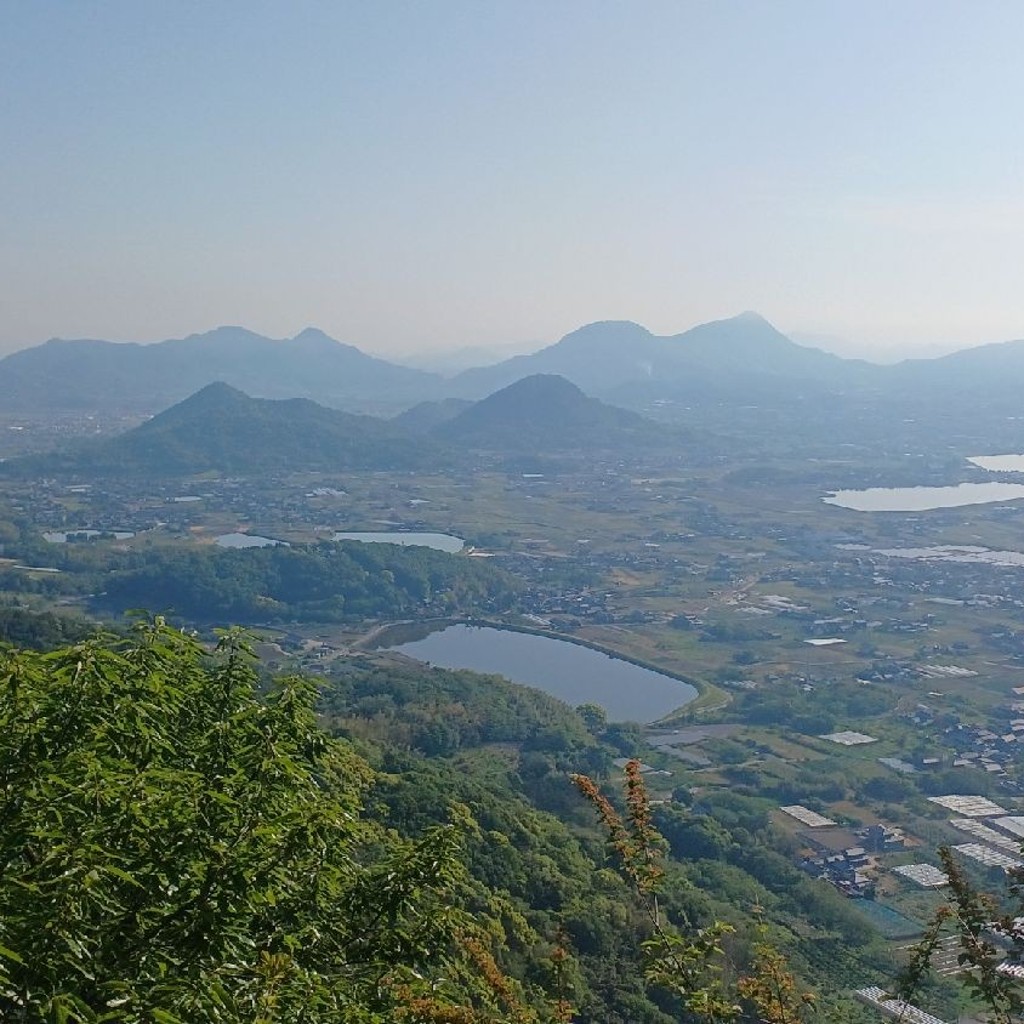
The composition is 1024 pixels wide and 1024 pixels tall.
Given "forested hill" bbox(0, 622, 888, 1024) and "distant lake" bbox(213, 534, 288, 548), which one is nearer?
→ "forested hill" bbox(0, 622, 888, 1024)

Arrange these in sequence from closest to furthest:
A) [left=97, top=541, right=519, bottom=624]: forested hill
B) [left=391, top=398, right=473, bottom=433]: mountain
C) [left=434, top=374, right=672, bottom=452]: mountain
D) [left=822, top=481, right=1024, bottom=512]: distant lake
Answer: [left=97, top=541, right=519, bottom=624]: forested hill → [left=822, top=481, right=1024, bottom=512]: distant lake → [left=434, top=374, right=672, bottom=452]: mountain → [left=391, top=398, right=473, bottom=433]: mountain

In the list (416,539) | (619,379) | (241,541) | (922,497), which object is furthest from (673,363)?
(241,541)

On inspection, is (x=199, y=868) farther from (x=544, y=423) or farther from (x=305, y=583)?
(x=544, y=423)

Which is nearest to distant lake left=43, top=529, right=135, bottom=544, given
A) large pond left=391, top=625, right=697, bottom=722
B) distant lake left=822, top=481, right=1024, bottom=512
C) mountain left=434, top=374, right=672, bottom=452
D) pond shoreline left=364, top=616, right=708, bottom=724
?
pond shoreline left=364, top=616, right=708, bottom=724

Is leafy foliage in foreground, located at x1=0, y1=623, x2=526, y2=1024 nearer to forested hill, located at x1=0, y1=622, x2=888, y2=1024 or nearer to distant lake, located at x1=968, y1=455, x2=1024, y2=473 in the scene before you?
forested hill, located at x1=0, y1=622, x2=888, y2=1024

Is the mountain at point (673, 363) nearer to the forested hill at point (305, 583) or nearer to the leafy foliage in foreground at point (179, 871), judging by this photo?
the forested hill at point (305, 583)

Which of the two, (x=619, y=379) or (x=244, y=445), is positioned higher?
(x=619, y=379)

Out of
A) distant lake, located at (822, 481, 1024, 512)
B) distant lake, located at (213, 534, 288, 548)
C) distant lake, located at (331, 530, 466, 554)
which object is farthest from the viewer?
distant lake, located at (822, 481, 1024, 512)

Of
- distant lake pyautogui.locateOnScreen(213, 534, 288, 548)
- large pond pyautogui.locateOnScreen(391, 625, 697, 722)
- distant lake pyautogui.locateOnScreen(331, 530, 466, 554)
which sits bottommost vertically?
large pond pyautogui.locateOnScreen(391, 625, 697, 722)

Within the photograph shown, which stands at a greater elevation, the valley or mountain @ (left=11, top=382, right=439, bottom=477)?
mountain @ (left=11, top=382, right=439, bottom=477)
